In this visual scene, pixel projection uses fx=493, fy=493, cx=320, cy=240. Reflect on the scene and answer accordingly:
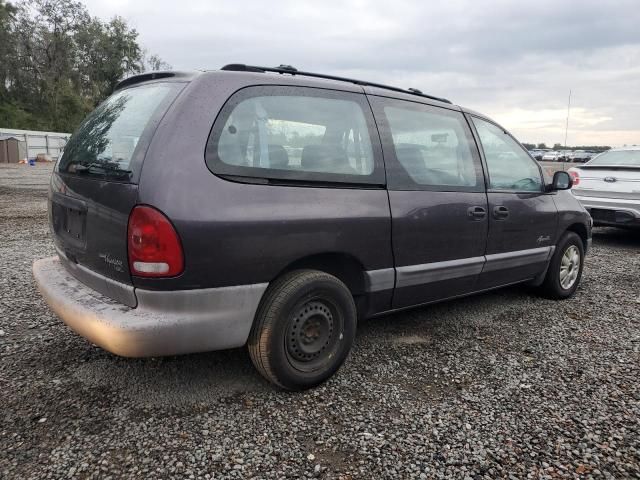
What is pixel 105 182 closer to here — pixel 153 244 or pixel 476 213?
pixel 153 244

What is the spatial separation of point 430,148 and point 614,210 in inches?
211

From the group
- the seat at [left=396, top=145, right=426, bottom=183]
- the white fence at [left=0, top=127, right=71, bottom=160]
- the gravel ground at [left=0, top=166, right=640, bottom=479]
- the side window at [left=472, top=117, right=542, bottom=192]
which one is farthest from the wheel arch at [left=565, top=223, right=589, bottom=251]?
the white fence at [left=0, top=127, right=71, bottom=160]

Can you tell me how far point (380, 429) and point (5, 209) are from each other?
34.1 ft

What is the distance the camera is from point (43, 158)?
33.0 meters

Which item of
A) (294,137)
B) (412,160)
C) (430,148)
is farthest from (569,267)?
(294,137)

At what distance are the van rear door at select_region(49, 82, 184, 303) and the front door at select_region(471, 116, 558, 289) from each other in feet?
8.31

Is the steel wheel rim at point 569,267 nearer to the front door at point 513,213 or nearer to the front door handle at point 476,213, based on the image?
the front door at point 513,213

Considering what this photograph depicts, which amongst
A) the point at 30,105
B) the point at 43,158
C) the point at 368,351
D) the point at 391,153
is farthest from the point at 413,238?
the point at 30,105

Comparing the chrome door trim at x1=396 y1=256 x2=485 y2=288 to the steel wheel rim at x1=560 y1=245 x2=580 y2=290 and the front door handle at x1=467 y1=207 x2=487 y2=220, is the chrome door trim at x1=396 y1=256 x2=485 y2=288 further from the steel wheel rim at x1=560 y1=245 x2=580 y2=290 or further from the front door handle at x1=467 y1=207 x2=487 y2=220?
the steel wheel rim at x1=560 y1=245 x2=580 y2=290

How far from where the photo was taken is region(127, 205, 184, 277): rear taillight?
2279 millimetres

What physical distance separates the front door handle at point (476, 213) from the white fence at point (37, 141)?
34.8 m

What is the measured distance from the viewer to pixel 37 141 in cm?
3456

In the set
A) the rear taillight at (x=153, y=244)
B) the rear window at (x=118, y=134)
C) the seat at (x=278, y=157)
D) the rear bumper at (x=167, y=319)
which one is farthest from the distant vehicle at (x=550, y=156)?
the rear taillight at (x=153, y=244)

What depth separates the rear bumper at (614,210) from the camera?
23.8 feet
